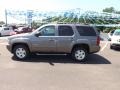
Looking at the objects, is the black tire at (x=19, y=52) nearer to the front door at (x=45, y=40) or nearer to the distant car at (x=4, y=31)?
the front door at (x=45, y=40)

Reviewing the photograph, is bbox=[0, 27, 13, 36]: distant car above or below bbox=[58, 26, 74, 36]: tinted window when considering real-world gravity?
below

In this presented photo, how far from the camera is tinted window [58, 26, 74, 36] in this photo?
1280 cm

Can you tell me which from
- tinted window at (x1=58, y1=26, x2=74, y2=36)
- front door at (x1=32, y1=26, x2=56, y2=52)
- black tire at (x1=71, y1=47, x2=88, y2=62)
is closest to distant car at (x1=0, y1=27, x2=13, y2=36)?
front door at (x1=32, y1=26, x2=56, y2=52)

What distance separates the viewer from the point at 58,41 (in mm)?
12648

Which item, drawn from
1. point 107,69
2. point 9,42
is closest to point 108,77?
point 107,69

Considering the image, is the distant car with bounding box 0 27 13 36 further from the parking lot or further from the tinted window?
the tinted window

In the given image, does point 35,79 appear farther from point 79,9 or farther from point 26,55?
point 79,9

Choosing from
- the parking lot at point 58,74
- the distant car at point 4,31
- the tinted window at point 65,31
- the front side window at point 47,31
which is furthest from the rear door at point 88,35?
the distant car at point 4,31

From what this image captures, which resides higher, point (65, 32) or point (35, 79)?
point (65, 32)

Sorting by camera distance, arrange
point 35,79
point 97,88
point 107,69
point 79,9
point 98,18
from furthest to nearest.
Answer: point 98,18
point 79,9
point 107,69
point 35,79
point 97,88

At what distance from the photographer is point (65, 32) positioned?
12828 millimetres

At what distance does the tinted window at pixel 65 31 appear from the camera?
12.8 meters

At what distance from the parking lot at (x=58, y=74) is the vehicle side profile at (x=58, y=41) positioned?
18.7 inches

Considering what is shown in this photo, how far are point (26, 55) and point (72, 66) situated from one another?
262 cm
